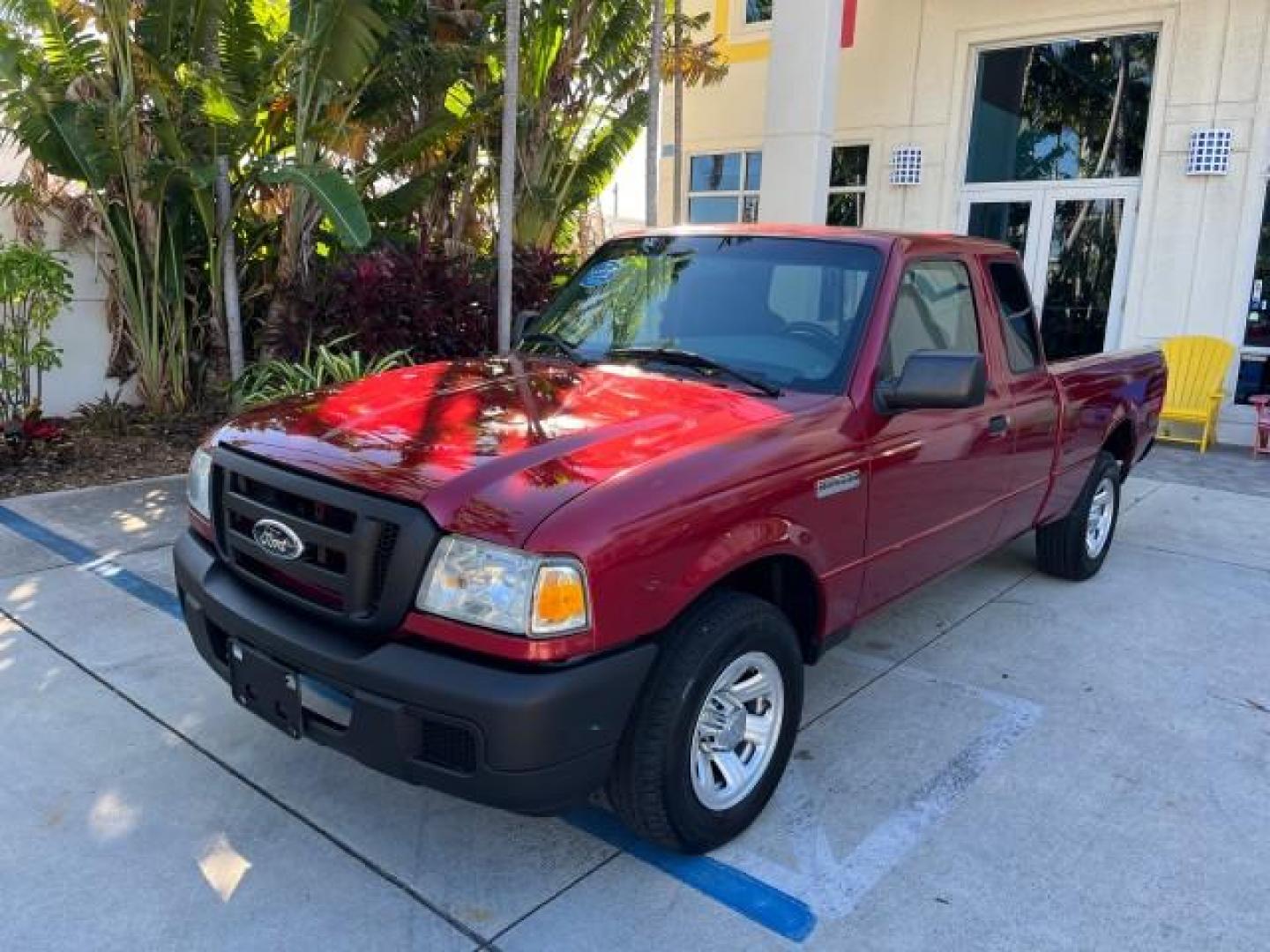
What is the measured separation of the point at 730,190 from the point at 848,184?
1.94 metres

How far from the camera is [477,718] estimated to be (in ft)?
7.60

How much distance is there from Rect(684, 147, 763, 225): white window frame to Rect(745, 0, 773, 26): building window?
1734 millimetres

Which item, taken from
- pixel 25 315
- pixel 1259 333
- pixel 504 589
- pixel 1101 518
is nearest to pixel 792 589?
pixel 504 589

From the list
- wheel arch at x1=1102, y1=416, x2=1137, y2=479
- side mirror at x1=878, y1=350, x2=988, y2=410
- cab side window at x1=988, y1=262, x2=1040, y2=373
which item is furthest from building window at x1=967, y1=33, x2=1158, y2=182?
side mirror at x1=878, y1=350, x2=988, y2=410

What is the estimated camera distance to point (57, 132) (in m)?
7.12

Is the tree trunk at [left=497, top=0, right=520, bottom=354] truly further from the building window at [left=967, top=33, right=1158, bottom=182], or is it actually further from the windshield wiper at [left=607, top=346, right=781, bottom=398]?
the building window at [left=967, top=33, right=1158, bottom=182]

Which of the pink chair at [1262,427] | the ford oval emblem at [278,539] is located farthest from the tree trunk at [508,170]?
the pink chair at [1262,427]

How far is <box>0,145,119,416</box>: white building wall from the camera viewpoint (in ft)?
26.9

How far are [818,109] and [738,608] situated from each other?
31.4 ft

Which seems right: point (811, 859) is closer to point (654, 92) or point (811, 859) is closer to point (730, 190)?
point (654, 92)

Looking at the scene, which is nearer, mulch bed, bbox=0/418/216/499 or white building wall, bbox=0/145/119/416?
mulch bed, bbox=0/418/216/499

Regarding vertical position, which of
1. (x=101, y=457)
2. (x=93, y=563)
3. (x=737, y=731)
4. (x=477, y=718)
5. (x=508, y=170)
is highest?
(x=508, y=170)

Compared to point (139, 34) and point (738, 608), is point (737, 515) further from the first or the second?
point (139, 34)

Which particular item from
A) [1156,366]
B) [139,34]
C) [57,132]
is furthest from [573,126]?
[1156,366]
